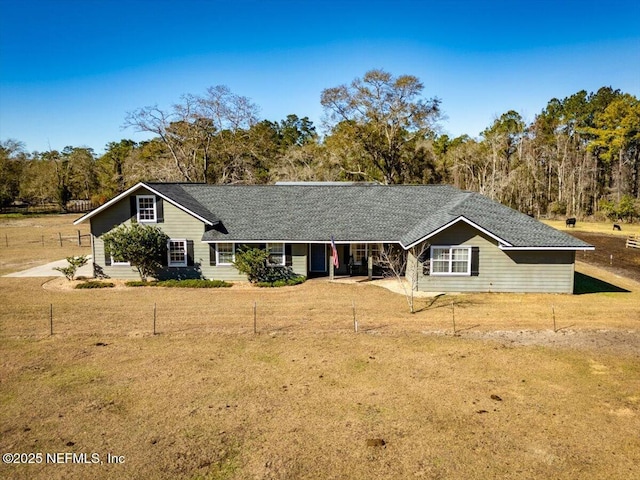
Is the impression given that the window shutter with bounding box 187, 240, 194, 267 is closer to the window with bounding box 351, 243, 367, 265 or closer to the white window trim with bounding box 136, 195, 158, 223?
the white window trim with bounding box 136, 195, 158, 223

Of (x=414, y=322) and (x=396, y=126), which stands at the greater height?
(x=396, y=126)

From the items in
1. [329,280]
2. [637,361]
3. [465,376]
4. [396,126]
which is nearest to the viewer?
[465,376]

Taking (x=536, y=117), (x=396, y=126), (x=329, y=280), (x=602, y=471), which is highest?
(x=536, y=117)

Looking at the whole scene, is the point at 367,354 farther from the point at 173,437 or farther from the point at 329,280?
the point at 329,280

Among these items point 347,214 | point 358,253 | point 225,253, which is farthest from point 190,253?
point 358,253

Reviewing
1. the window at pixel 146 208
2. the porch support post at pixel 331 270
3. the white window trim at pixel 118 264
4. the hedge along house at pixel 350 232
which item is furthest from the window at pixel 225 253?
the porch support post at pixel 331 270

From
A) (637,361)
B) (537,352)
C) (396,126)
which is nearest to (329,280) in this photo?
(537,352)
